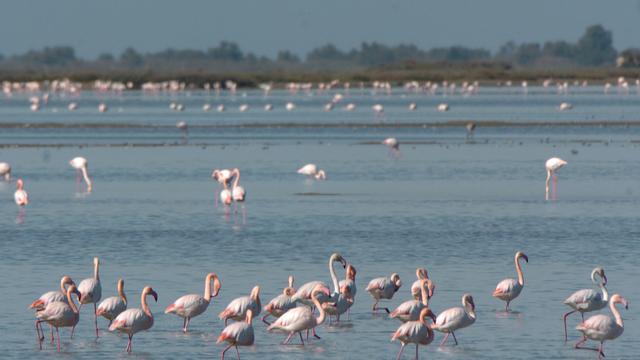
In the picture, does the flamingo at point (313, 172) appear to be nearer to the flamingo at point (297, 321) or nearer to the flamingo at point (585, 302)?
the flamingo at point (585, 302)

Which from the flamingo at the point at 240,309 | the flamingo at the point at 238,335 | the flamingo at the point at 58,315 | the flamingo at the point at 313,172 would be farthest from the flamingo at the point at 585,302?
the flamingo at the point at 313,172

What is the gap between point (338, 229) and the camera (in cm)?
2358

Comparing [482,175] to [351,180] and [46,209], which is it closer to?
[351,180]

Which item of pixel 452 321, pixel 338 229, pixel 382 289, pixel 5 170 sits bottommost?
pixel 5 170

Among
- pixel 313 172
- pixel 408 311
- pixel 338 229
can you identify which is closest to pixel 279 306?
pixel 408 311

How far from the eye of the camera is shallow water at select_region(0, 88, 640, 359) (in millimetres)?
14422

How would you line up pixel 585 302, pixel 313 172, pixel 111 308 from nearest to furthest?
pixel 111 308, pixel 585 302, pixel 313 172

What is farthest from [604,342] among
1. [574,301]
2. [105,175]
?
[105,175]

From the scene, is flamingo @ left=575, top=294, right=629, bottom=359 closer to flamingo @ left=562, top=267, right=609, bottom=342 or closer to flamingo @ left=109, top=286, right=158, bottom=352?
flamingo @ left=562, top=267, right=609, bottom=342

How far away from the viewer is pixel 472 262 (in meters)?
19.3

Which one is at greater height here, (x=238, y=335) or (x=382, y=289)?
(x=238, y=335)

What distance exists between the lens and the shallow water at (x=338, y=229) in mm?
14422

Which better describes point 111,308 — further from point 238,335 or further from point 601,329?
point 601,329

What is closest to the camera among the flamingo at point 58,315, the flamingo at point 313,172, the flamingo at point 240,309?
the flamingo at point 58,315
